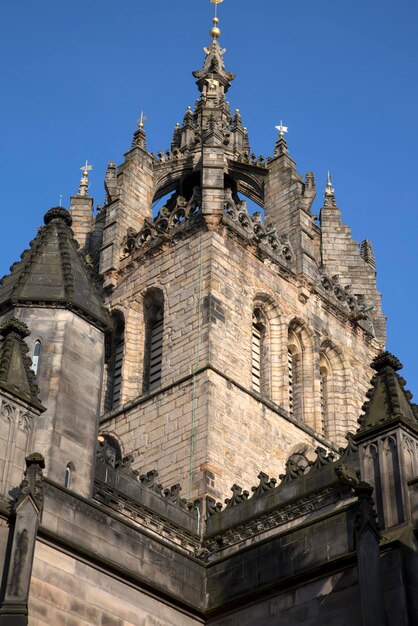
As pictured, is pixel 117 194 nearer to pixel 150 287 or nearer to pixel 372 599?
pixel 150 287

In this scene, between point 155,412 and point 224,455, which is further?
point 155,412

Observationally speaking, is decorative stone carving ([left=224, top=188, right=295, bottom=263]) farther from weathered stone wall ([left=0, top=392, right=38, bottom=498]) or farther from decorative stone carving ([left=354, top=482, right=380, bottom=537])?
decorative stone carving ([left=354, top=482, right=380, bottom=537])

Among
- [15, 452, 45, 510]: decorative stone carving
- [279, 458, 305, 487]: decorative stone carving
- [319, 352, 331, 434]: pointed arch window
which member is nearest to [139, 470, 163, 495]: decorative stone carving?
[279, 458, 305, 487]: decorative stone carving

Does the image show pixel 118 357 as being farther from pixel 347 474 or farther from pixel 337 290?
pixel 347 474

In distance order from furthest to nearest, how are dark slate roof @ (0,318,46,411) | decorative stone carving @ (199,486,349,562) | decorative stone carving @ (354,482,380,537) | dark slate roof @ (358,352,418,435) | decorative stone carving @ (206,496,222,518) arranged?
decorative stone carving @ (206,496,222,518), decorative stone carving @ (199,486,349,562), dark slate roof @ (358,352,418,435), dark slate roof @ (0,318,46,411), decorative stone carving @ (354,482,380,537)

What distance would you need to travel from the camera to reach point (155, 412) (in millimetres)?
34250

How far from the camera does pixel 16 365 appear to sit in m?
21.1

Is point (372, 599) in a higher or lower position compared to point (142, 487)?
lower

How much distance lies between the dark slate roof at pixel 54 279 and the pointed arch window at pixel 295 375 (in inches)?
481

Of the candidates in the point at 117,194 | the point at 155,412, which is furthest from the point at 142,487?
the point at 117,194

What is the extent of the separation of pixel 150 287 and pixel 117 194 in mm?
4919

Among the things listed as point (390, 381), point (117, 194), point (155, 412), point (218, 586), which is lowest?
point (218, 586)

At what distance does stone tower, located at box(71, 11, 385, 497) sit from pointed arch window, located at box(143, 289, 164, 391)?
40 mm

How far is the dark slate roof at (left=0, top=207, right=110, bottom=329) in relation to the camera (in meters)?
24.0
